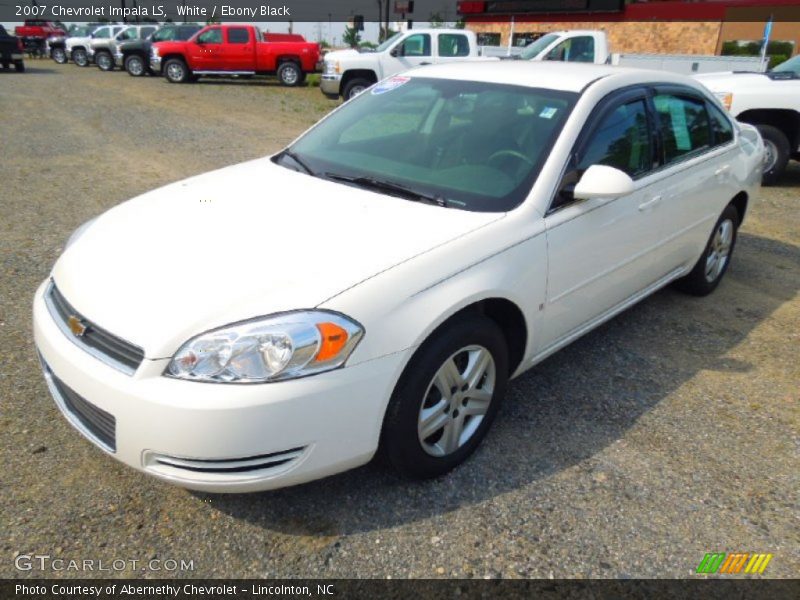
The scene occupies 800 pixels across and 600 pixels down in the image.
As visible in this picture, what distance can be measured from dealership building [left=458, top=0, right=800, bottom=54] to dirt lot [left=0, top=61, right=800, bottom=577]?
89.2ft

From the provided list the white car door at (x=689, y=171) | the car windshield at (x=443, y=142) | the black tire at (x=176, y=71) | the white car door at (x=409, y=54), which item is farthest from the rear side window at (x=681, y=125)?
the black tire at (x=176, y=71)

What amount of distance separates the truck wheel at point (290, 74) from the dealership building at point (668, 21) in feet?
38.5

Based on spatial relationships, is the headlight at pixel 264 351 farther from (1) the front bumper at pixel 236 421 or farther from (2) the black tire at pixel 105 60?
(2) the black tire at pixel 105 60

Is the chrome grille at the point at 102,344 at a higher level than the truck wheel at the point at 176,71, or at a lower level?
higher

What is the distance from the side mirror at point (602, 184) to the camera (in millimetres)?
2947

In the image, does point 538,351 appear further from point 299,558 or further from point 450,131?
point 299,558

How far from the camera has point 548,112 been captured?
3.27 metres

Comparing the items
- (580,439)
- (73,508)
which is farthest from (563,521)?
(73,508)

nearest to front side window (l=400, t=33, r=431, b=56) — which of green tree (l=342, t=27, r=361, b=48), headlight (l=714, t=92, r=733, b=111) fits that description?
headlight (l=714, t=92, r=733, b=111)

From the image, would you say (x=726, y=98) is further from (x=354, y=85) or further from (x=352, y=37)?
(x=352, y=37)

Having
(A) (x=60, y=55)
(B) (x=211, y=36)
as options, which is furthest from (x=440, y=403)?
(A) (x=60, y=55)

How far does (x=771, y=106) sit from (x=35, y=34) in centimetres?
3669

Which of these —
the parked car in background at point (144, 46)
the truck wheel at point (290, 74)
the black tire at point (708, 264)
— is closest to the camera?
the black tire at point (708, 264)

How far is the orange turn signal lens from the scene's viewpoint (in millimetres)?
2232
